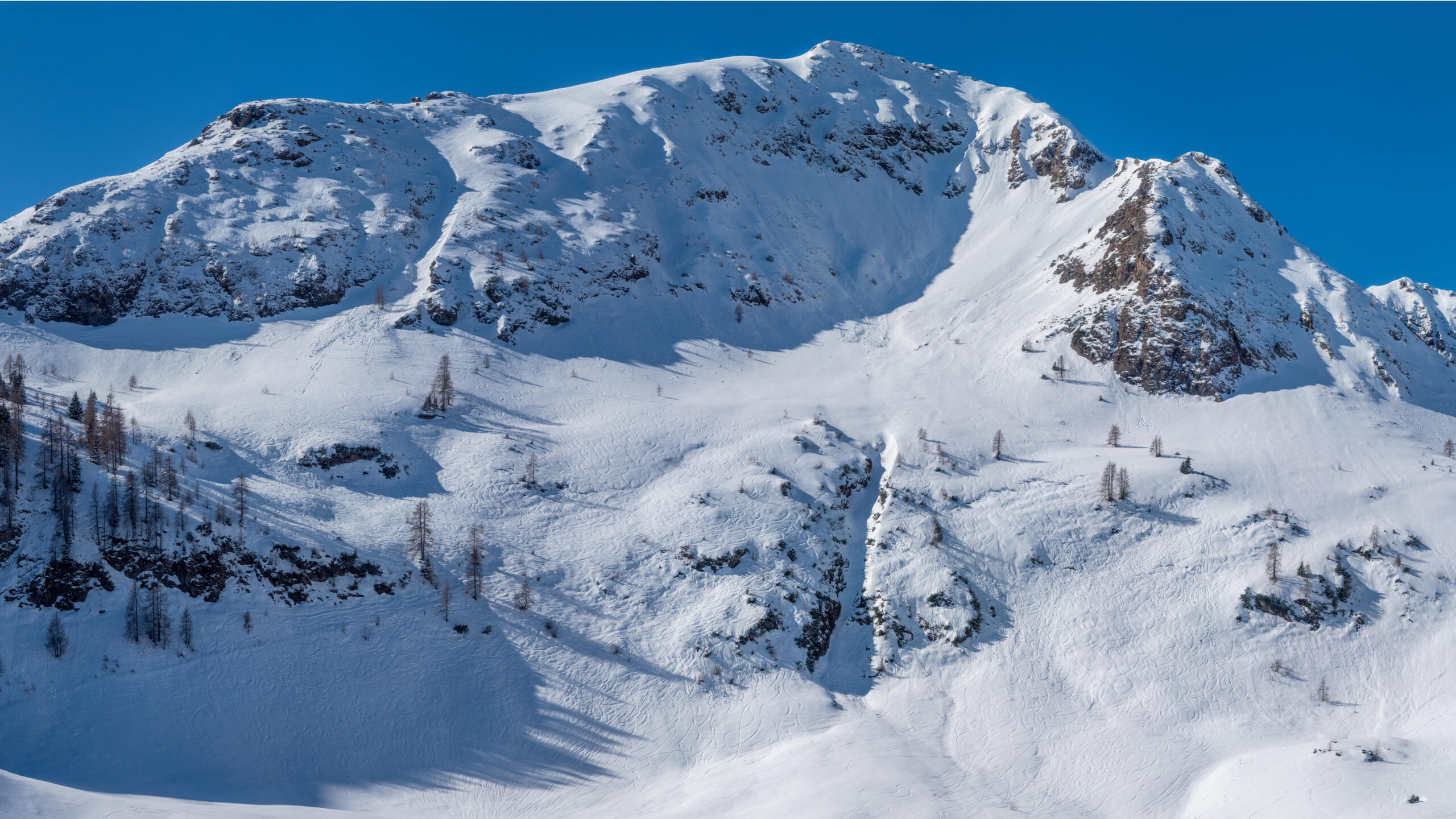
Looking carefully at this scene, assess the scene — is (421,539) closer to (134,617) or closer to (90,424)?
(134,617)

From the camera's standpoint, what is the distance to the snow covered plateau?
1577 inches

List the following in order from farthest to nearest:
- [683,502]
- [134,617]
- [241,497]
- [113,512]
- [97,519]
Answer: [683,502]
[241,497]
[113,512]
[97,519]
[134,617]

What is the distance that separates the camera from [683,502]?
5750 cm

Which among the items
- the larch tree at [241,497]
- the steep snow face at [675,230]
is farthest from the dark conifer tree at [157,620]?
the steep snow face at [675,230]

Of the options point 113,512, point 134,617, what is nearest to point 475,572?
point 134,617

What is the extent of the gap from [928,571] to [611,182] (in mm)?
66647

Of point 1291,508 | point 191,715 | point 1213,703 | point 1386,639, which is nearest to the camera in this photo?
point 191,715

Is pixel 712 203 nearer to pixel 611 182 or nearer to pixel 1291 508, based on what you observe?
pixel 611 182

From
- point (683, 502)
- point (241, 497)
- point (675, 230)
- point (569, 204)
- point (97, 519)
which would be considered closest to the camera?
point (97, 519)

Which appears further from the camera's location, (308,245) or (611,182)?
(611,182)

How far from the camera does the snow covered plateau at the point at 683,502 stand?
40062mm

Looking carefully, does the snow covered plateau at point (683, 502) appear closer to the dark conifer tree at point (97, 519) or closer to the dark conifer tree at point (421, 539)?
the dark conifer tree at point (97, 519)

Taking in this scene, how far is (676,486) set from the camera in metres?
59.4

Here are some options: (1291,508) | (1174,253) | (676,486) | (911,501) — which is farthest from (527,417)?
(1174,253)
